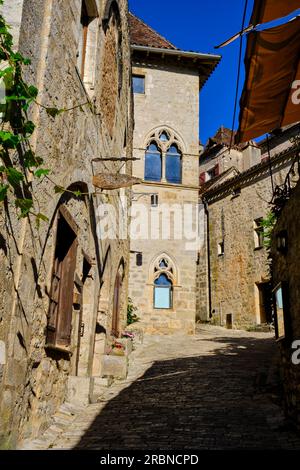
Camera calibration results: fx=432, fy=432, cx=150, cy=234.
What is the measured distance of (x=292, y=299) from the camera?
200 inches

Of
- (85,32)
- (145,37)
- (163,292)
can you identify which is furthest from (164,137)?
(85,32)

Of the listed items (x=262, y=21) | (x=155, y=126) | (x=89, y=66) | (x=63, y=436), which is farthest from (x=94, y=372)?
(x=155, y=126)

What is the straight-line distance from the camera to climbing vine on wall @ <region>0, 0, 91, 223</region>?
289 cm

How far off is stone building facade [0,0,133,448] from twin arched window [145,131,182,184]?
28.9 ft

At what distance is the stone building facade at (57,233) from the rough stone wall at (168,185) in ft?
24.8

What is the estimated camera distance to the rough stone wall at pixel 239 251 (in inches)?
722

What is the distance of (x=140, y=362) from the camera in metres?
Answer: 9.32

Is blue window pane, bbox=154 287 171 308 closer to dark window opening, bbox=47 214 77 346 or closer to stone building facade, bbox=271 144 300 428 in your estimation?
stone building facade, bbox=271 144 300 428

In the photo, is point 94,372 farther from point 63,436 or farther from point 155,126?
point 155,126

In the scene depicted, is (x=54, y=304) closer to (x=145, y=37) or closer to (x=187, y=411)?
(x=187, y=411)

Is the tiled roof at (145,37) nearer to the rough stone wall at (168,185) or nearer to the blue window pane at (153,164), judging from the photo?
the rough stone wall at (168,185)

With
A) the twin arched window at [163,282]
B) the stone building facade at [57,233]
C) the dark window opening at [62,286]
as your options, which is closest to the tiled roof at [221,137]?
the twin arched window at [163,282]

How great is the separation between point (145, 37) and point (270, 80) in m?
13.0
